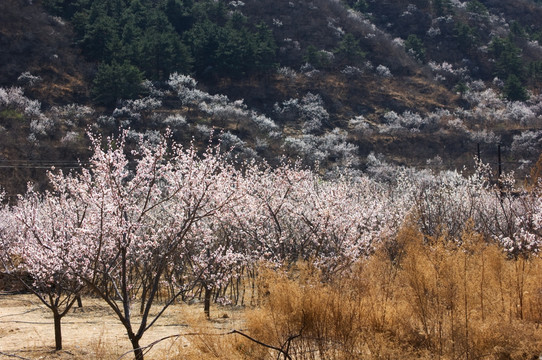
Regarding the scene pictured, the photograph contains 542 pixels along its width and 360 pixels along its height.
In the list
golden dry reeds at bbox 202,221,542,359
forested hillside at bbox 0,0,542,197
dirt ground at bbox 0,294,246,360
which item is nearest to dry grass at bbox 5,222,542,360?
golden dry reeds at bbox 202,221,542,359

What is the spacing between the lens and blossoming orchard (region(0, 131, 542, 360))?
8164mm

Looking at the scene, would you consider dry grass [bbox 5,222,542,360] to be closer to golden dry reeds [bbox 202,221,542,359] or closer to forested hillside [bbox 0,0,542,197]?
golden dry reeds [bbox 202,221,542,359]

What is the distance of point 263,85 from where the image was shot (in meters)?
61.9

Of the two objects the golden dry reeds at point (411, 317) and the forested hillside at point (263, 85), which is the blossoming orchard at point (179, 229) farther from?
the forested hillside at point (263, 85)

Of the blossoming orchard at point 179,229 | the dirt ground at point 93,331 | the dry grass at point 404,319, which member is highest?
the blossoming orchard at point 179,229

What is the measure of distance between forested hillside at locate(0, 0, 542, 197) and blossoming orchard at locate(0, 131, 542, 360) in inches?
893

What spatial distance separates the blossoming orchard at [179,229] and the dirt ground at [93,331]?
0.51m

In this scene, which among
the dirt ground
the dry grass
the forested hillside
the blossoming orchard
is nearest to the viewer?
the dry grass

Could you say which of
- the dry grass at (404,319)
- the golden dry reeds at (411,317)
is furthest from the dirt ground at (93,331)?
the golden dry reeds at (411,317)

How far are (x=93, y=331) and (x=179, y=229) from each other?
612 cm

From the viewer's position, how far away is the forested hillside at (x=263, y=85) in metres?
47.8

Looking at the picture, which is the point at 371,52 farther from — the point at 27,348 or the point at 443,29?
the point at 27,348

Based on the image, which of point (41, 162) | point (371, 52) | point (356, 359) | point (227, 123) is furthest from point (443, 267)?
point (371, 52)

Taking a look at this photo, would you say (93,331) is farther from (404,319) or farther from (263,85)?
(263,85)
